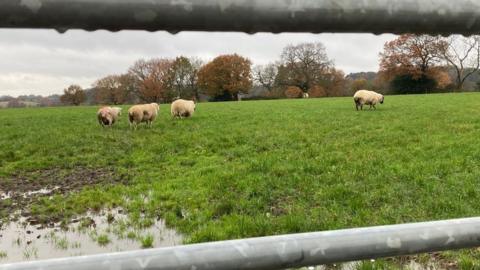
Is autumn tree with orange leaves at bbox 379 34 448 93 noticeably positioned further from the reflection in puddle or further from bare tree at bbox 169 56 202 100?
the reflection in puddle

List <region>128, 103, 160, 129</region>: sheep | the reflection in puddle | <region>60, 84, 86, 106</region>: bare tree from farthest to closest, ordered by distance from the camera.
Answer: <region>60, 84, 86, 106</region>: bare tree
<region>128, 103, 160, 129</region>: sheep
the reflection in puddle

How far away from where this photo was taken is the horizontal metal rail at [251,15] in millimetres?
681

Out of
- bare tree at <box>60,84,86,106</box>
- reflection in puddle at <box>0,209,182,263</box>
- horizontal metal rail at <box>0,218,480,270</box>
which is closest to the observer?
horizontal metal rail at <box>0,218,480,270</box>

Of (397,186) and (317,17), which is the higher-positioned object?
(317,17)

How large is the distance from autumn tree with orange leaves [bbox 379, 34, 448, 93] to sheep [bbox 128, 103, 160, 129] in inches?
2427

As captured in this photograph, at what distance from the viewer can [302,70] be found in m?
88.7

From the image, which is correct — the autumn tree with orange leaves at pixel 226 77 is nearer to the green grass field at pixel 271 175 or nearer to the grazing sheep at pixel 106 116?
the grazing sheep at pixel 106 116

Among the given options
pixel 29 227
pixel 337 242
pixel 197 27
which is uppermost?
pixel 197 27

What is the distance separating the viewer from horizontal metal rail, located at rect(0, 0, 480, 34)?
681 mm

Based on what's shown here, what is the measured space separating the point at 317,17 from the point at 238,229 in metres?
5.71

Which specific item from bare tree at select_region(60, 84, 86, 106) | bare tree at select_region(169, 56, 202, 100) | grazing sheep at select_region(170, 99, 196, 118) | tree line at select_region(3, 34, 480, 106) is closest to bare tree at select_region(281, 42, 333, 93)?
tree line at select_region(3, 34, 480, 106)

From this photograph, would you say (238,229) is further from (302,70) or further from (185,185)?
(302,70)

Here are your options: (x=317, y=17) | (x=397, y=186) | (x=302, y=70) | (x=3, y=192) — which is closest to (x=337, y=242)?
(x=317, y=17)

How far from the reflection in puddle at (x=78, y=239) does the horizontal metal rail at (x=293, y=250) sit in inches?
213
